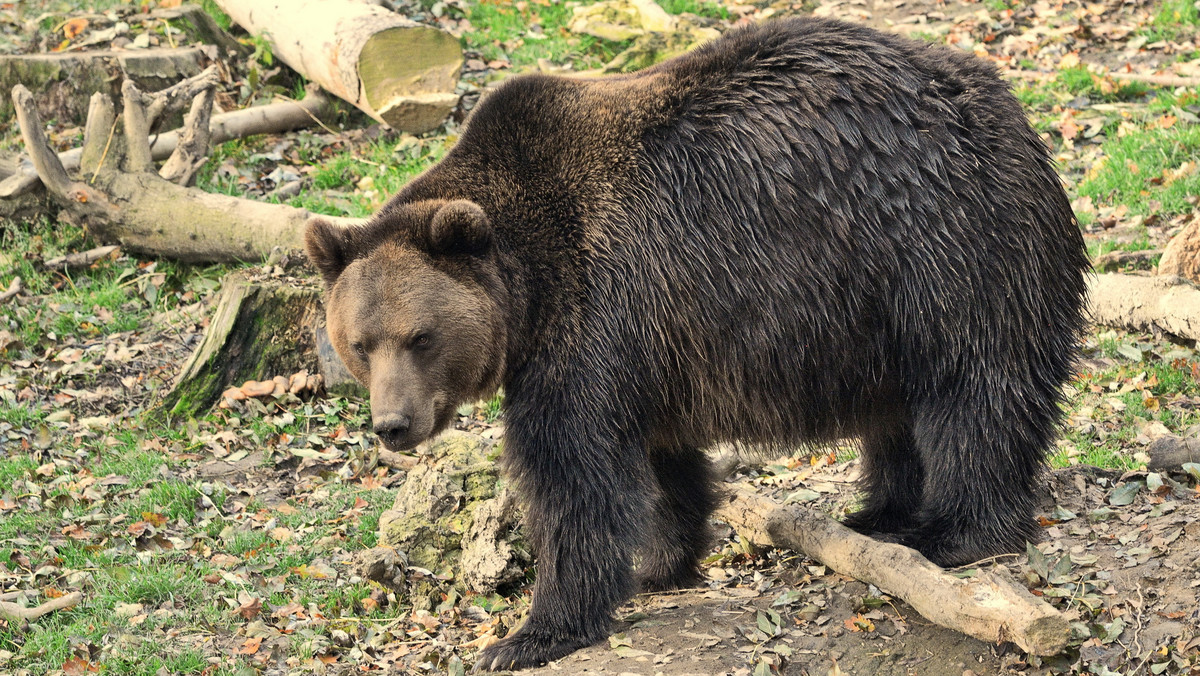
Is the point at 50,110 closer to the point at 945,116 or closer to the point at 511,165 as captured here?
the point at 511,165

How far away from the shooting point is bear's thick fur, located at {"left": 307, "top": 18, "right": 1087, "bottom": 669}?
524 centimetres

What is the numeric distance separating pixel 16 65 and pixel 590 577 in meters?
9.62

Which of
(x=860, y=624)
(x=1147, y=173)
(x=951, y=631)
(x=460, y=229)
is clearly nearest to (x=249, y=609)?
(x=460, y=229)

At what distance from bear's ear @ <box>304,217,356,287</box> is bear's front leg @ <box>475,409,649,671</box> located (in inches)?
45.9

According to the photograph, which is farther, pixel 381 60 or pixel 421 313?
pixel 381 60

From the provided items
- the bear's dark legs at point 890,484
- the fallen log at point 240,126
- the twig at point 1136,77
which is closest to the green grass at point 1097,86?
the twig at point 1136,77

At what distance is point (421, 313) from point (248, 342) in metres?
3.82

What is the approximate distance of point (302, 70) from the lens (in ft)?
39.9

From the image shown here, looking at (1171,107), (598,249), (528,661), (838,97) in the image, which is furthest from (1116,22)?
(528,661)

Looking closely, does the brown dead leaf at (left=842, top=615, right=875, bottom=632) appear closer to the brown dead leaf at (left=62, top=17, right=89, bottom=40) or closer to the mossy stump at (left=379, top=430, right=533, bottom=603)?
the mossy stump at (left=379, top=430, right=533, bottom=603)

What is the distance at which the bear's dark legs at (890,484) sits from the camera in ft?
20.0

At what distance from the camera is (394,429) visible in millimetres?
5074

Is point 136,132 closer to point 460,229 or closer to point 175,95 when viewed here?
point 175,95

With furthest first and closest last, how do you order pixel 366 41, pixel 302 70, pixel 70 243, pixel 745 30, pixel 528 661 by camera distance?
pixel 302 70 < pixel 366 41 < pixel 70 243 < pixel 745 30 < pixel 528 661
